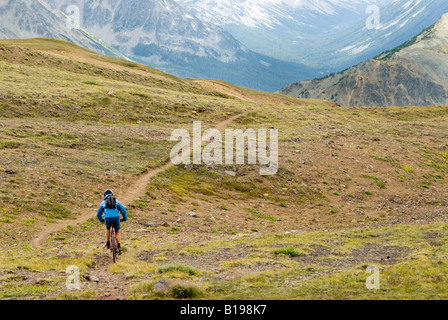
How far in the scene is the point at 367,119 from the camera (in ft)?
257

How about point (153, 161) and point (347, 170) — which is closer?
point (153, 161)

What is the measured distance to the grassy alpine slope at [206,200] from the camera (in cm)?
1361

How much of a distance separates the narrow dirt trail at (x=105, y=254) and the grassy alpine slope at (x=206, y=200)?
0.44 feet

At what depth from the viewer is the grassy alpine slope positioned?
536 inches

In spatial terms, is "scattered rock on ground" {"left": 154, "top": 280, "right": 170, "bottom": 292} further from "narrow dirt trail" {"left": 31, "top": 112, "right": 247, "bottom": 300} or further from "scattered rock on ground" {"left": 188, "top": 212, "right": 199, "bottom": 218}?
"scattered rock on ground" {"left": 188, "top": 212, "right": 199, "bottom": 218}

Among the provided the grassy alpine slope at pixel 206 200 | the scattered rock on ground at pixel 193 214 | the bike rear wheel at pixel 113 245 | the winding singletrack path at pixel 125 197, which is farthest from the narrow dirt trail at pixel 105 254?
the scattered rock on ground at pixel 193 214

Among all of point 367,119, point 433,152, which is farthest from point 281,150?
point 367,119

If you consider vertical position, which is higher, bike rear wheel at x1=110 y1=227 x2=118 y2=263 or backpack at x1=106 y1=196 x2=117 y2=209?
backpack at x1=106 y1=196 x2=117 y2=209

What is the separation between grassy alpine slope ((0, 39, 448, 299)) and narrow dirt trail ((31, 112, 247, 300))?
0.44 feet

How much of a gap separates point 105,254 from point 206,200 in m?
15.3

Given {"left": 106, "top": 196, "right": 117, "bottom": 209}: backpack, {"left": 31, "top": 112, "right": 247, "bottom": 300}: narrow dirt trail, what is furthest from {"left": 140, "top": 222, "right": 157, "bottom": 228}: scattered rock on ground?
{"left": 106, "top": 196, "right": 117, "bottom": 209}: backpack

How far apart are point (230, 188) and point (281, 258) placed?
765 inches

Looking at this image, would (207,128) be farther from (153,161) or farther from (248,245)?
(248,245)
